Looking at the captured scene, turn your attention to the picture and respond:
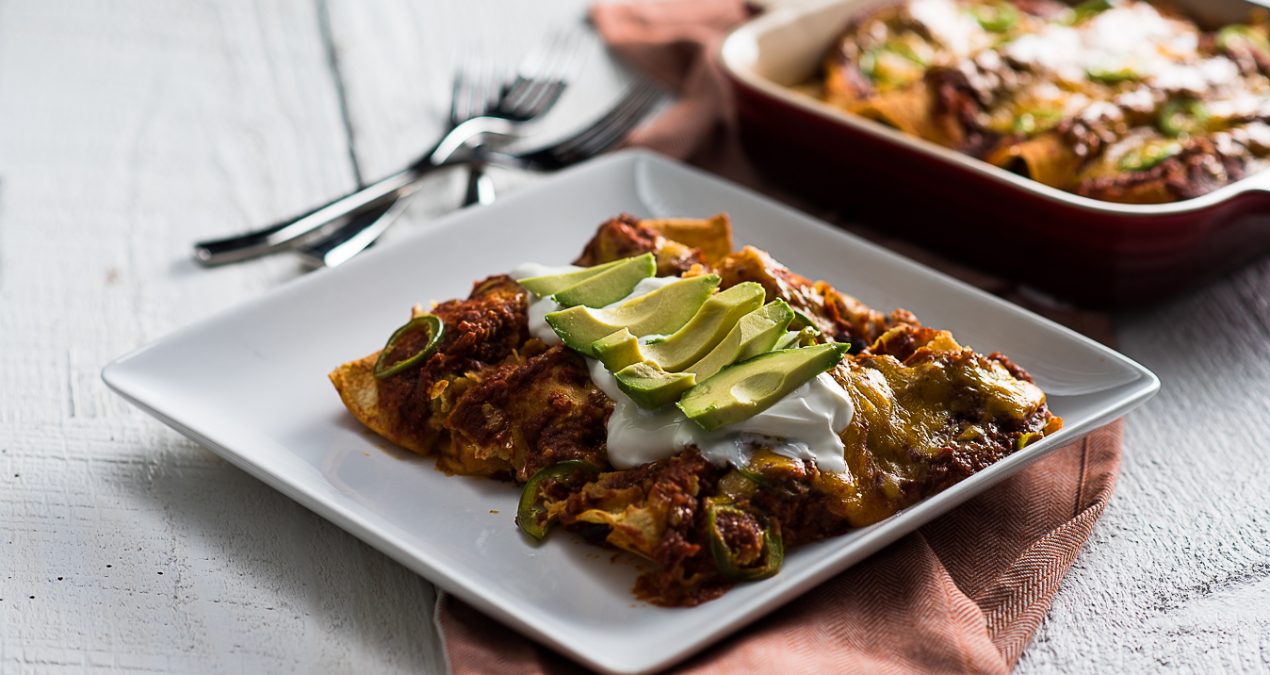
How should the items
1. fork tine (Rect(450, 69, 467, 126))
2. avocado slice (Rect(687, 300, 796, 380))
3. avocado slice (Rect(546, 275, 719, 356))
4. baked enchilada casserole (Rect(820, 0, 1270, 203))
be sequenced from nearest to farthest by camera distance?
avocado slice (Rect(687, 300, 796, 380)), avocado slice (Rect(546, 275, 719, 356)), baked enchilada casserole (Rect(820, 0, 1270, 203)), fork tine (Rect(450, 69, 467, 126))

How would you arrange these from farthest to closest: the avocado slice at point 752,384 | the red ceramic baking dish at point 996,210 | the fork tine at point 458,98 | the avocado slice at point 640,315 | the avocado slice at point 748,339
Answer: the fork tine at point 458,98 → the red ceramic baking dish at point 996,210 → the avocado slice at point 640,315 → the avocado slice at point 748,339 → the avocado slice at point 752,384

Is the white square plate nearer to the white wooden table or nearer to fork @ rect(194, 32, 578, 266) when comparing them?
the white wooden table

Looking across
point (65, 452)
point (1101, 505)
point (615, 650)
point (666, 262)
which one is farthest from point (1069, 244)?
point (65, 452)

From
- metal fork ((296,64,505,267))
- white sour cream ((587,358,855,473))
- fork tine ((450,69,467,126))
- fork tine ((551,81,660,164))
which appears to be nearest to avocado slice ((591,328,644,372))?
white sour cream ((587,358,855,473))

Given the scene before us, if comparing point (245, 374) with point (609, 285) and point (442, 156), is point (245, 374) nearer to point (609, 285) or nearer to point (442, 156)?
point (609, 285)

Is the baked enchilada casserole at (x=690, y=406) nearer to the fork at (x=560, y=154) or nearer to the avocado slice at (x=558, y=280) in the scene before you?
the avocado slice at (x=558, y=280)

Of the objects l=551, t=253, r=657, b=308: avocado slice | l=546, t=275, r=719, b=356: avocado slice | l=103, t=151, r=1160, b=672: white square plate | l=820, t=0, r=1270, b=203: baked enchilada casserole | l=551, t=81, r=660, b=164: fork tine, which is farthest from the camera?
l=551, t=81, r=660, b=164: fork tine

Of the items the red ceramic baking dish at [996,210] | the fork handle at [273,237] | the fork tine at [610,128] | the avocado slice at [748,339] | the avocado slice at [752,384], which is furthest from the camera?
the fork tine at [610,128]

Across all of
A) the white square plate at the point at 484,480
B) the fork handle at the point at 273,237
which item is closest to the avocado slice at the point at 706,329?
the white square plate at the point at 484,480

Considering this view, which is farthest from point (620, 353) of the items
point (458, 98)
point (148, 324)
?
point (458, 98)
